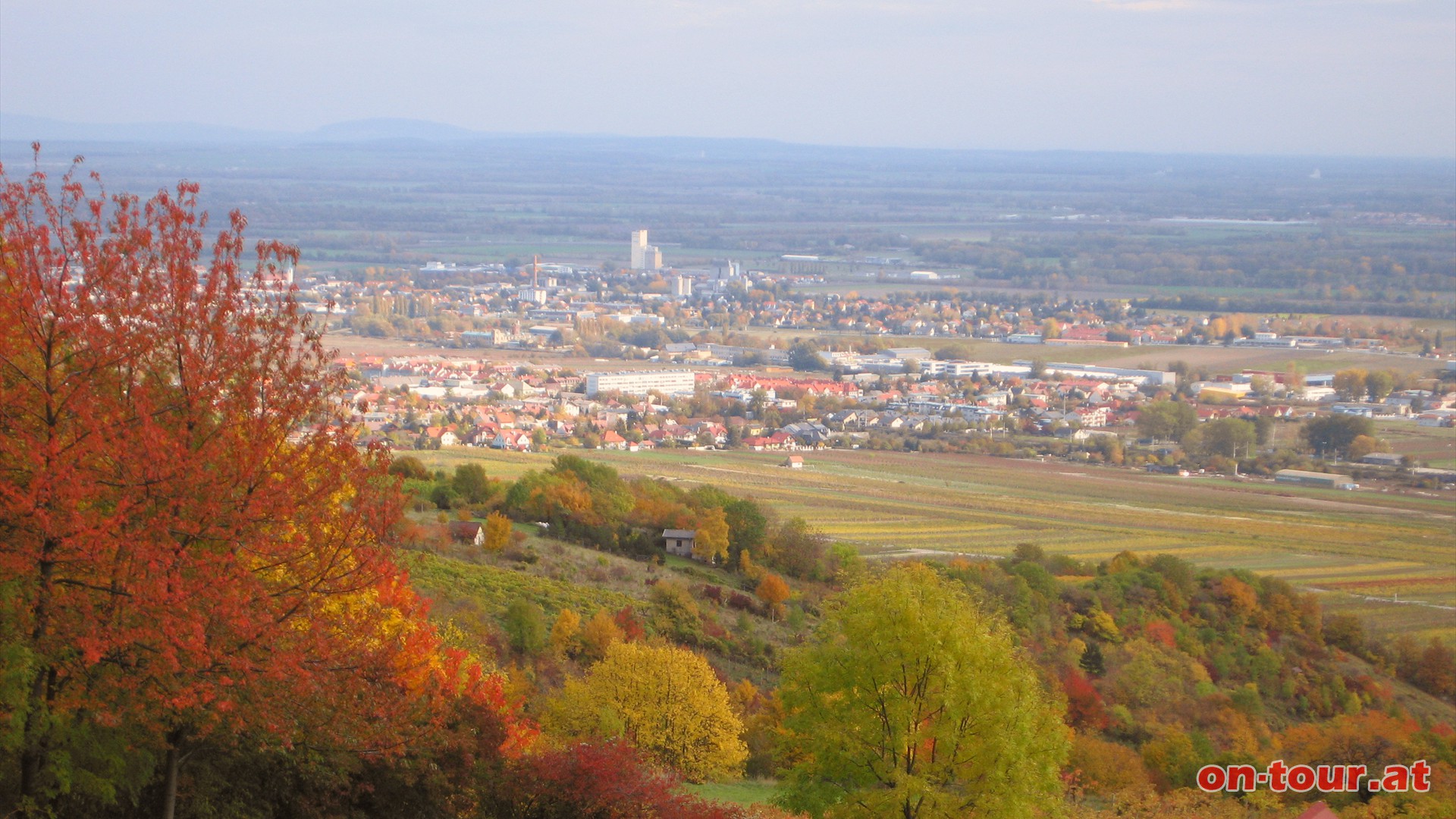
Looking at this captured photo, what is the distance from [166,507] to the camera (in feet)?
23.6

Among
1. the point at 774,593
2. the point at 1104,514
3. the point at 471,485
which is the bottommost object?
the point at 1104,514

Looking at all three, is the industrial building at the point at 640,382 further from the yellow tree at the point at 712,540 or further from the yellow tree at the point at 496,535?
the yellow tree at the point at 496,535

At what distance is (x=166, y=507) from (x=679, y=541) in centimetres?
2141

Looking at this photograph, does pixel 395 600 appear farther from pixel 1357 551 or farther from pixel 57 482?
pixel 1357 551

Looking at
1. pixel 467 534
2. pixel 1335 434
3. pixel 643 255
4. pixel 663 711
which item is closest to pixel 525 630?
pixel 663 711

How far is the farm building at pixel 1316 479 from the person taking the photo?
45.6 metres

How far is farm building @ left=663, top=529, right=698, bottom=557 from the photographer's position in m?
28.2

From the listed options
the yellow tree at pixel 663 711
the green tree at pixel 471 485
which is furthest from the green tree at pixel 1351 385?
the yellow tree at pixel 663 711

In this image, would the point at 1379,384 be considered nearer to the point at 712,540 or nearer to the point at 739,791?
the point at 712,540

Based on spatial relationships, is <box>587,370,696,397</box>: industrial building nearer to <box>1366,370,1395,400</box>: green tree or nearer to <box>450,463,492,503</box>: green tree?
<box>450,463,492,503</box>: green tree

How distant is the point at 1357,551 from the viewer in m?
35.8

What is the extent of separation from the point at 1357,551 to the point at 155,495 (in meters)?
35.1

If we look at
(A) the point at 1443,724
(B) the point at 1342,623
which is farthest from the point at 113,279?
(B) the point at 1342,623

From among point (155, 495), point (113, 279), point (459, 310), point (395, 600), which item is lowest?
point (459, 310)
